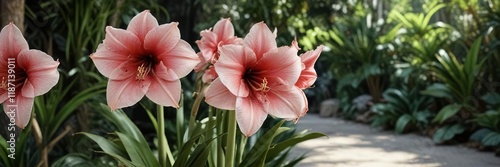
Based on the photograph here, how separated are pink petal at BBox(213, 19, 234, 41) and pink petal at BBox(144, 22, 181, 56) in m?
0.34

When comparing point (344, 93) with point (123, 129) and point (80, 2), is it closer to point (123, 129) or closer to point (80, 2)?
point (80, 2)

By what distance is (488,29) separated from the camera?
498cm

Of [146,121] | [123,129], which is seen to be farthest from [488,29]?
[123,129]

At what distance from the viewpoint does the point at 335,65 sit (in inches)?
306

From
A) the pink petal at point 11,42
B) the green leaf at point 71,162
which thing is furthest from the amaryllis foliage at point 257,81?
the green leaf at point 71,162

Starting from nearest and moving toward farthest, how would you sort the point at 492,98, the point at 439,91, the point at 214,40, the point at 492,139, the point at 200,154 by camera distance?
the point at 200,154
the point at 214,40
the point at 492,139
the point at 492,98
the point at 439,91

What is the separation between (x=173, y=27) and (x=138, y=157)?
0.44 m

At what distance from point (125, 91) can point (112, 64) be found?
0.05 m

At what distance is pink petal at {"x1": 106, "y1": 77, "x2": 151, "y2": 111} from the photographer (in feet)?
2.98

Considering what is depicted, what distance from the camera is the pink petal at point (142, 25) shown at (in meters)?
0.94

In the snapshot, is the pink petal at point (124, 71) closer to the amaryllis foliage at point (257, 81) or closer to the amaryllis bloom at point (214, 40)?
the amaryllis foliage at point (257, 81)

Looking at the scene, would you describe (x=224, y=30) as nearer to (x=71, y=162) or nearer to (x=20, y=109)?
(x=20, y=109)

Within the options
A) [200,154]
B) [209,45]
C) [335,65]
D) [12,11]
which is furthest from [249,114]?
[335,65]

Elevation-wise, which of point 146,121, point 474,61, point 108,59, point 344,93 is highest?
point 108,59
